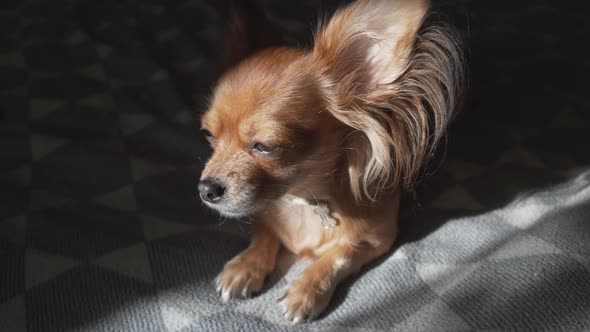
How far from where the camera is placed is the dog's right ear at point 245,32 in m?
1.30

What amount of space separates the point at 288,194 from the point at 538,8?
179cm

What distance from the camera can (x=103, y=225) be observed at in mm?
1336

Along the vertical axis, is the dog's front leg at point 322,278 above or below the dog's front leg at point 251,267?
above

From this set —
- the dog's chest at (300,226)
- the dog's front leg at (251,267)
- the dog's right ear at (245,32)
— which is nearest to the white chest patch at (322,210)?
the dog's chest at (300,226)

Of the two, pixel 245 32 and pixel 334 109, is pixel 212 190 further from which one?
pixel 245 32

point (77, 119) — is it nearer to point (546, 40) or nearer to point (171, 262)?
point (171, 262)

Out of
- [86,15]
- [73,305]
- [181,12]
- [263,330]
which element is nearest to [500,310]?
[263,330]

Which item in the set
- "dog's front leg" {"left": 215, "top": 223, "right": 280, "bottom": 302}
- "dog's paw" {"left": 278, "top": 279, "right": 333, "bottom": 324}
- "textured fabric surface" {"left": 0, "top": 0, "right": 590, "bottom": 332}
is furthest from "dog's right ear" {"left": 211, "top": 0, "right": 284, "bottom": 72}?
"dog's paw" {"left": 278, "top": 279, "right": 333, "bottom": 324}

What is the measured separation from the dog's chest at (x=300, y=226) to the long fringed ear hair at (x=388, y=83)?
144 millimetres

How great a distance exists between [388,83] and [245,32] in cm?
43

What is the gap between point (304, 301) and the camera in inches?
43.6

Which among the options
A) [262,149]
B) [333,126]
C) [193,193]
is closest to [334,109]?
[333,126]

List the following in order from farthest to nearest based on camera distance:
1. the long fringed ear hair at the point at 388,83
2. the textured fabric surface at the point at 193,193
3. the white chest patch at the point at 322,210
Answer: the white chest patch at the point at 322,210 → the textured fabric surface at the point at 193,193 → the long fringed ear hair at the point at 388,83

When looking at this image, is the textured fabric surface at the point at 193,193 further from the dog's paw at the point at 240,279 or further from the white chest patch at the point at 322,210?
the white chest patch at the point at 322,210
